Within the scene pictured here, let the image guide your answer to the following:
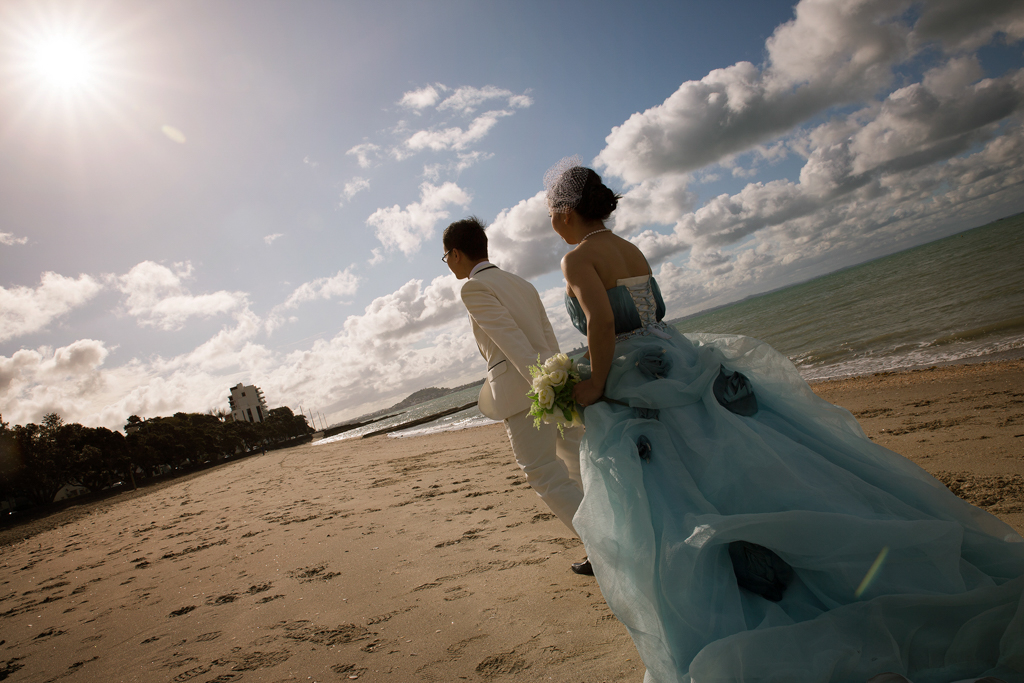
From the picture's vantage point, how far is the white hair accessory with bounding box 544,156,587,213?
2.24 metres

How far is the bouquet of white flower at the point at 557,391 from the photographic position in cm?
211

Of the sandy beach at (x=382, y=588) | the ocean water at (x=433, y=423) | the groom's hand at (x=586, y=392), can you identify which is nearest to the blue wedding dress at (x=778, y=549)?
the groom's hand at (x=586, y=392)

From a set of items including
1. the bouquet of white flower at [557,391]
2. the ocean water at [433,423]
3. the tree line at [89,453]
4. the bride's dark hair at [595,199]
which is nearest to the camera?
the bouquet of white flower at [557,391]

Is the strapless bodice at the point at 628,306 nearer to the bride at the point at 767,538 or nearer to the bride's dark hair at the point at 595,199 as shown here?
the bride at the point at 767,538

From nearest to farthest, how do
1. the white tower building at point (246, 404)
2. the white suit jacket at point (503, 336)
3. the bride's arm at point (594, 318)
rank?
the bride's arm at point (594, 318) → the white suit jacket at point (503, 336) → the white tower building at point (246, 404)

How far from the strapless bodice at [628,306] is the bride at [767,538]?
0.12m

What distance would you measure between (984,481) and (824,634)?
313 centimetres

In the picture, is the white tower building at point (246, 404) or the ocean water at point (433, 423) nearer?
the ocean water at point (433, 423)

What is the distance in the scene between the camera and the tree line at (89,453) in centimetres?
2453

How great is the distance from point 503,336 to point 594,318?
73 centimetres

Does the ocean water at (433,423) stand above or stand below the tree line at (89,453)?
below

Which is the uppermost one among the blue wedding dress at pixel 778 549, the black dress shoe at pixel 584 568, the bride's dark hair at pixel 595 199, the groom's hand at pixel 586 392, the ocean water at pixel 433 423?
the bride's dark hair at pixel 595 199

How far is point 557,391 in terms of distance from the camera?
215 cm

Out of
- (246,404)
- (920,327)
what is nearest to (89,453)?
(920,327)
